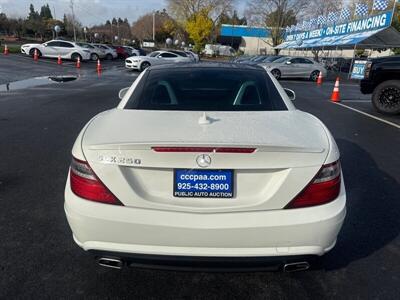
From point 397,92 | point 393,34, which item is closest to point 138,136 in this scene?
point 397,92

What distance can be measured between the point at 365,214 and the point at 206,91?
200 cm

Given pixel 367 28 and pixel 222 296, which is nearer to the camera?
pixel 222 296

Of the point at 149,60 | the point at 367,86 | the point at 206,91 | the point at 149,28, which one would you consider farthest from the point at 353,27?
the point at 149,28

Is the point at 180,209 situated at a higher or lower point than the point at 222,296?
higher

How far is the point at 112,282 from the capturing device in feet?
8.49

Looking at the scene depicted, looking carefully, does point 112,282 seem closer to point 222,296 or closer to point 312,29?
point 222,296

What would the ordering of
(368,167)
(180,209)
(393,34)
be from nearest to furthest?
(180,209), (368,167), (393,34)

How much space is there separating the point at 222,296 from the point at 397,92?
29.0 feet

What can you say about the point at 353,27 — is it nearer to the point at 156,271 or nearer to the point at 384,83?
the point at 384,83

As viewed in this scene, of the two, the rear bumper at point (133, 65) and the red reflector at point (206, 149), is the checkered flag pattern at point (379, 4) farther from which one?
the red reflector at point (206, 149)

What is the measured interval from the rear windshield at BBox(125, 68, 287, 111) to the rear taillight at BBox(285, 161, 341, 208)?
38.2 inches

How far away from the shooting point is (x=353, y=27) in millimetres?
28969

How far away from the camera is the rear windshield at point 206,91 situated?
3.07 metres

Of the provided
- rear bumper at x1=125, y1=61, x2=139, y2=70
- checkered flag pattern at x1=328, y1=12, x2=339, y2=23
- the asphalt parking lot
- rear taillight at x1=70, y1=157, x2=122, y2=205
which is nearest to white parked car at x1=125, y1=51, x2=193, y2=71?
rear bumper at x1=125, y1=61, x2=139, y2=70
